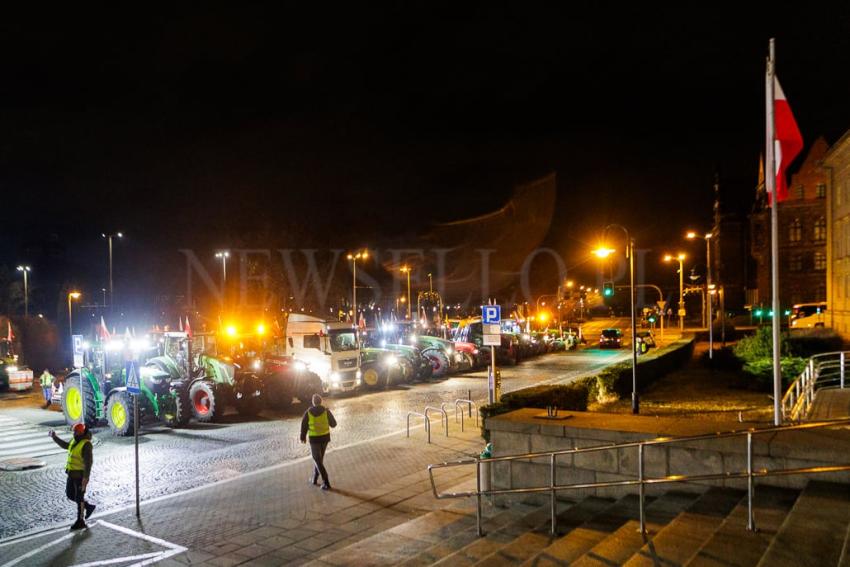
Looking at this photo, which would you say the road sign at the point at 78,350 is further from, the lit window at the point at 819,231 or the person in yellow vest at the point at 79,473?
the lit window at the point at 819,231

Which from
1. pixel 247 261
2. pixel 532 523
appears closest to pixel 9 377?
pixel 247 261

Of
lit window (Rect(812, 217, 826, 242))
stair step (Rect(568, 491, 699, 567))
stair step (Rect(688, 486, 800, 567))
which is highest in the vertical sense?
lit window (Rect(812, 217, 826, 242))

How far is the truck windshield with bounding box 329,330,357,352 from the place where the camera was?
75.7ft

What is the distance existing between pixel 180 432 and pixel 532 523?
38.6 feet

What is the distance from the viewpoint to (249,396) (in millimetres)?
18484

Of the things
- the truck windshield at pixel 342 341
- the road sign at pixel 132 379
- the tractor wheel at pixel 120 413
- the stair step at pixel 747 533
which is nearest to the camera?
the stair step at pixel 747 533

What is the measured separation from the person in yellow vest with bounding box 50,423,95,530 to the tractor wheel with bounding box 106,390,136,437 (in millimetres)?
6479

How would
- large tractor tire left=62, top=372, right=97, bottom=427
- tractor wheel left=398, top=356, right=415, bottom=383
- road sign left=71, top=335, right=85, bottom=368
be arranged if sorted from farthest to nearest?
tractor wheel left=398, top=356, right=415, bottom=383, road sign left=71, top=335, right=85, bottom=368, large tractor tire left=62, top=372, right=97, bottom=427

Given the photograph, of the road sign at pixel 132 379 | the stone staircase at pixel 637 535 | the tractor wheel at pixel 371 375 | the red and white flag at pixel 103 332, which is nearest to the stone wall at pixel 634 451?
the stone staircase at pixel 637 535

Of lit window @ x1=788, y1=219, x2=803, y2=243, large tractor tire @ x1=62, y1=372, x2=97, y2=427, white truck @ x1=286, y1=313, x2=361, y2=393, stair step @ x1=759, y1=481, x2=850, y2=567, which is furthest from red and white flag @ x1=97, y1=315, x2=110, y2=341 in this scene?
lit window @ x1=788, y1=219, x2=803, y2=243

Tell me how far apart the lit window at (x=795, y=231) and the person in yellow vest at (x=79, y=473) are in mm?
64077

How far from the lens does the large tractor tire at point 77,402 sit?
17281mm

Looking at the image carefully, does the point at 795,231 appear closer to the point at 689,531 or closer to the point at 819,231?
the point at 819,231

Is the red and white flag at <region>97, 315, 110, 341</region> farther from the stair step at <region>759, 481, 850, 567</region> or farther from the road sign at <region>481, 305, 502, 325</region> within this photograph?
the stair step at <region>759, 481, 850, 567</region>
